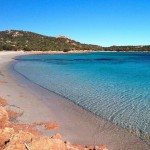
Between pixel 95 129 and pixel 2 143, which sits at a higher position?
pixel 2 143

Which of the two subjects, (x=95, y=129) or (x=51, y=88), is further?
(x=51, y=88)

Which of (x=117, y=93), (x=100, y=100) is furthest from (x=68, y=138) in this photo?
(x=117, y=93)

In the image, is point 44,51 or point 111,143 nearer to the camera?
point 111,143

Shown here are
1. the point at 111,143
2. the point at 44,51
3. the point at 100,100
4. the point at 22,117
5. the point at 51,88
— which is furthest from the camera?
the point at 44,51

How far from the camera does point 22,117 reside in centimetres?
1268

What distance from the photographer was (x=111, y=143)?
10000mm

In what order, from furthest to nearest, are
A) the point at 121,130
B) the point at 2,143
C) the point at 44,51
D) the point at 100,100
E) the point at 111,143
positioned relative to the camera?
the point at 44,51 → the point at 100,100 → the point at 121,130 → the point at 111,143 → the point at 2,143

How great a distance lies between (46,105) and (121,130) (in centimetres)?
583

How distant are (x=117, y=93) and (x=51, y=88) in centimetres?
575

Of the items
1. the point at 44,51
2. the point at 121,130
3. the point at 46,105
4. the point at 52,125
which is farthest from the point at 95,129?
the point at 44,51

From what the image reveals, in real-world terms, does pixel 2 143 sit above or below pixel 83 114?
above

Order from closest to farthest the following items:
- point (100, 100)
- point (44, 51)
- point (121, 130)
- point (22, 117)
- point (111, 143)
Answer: point (111, 143)
point (121, 130)
point (22, 117)
point (100, 100)
point (44, 51)

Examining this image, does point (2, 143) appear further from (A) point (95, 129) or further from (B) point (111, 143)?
(A) point (95, 129)

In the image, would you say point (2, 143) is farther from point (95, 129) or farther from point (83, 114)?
point (83, 114)
